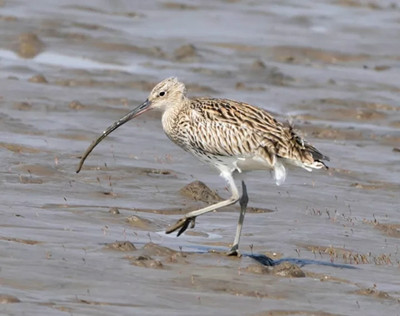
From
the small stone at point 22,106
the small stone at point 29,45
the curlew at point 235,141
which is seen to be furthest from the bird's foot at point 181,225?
the small stone at point 29,45

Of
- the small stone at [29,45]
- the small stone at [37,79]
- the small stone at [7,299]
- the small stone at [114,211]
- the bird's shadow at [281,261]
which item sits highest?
the small stone at [7,299]

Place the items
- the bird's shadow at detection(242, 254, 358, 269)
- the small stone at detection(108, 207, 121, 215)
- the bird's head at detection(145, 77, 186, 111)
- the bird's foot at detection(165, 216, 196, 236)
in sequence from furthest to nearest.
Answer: the small stone at detection(108, 207, 121, 215), the bird's head at detection(145, 77, 186, 111), the bird's foot at detection(165, 216, 196, 236), the bird's shadow at detection(242, 254, 358, 269)

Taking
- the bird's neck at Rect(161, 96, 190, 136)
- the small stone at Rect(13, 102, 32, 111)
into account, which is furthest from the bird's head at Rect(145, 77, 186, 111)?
the small stone at Rect(13, 102, 32, 111)

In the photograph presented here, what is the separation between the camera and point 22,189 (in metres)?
11.8

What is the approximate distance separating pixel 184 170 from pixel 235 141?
336 centimetres

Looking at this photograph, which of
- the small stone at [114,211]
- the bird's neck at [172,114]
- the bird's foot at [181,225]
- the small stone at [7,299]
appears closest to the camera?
the small stone at [7,299]

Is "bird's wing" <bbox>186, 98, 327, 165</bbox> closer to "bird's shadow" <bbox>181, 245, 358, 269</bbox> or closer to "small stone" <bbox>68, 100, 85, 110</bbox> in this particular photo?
"bird's shadow" <bbox>181, 245, 358, 269</bbox>

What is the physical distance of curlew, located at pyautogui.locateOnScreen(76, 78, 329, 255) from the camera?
34.1 ft

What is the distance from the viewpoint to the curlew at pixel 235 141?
10406mm

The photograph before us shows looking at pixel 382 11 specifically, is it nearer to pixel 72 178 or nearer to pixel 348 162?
pixel 348 162

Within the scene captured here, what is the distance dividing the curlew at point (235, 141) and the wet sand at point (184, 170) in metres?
0.64

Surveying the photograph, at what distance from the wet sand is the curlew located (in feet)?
2.11

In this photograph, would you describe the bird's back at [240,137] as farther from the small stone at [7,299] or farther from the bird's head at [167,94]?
the small stone at [7,299]

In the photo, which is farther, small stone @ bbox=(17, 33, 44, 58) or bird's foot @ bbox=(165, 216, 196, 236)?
small stone @ bbox=(17, 33, 44, 58)
